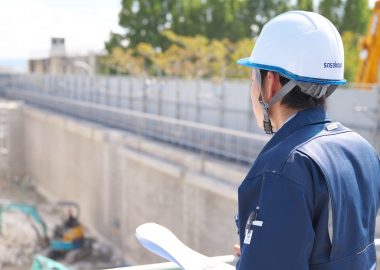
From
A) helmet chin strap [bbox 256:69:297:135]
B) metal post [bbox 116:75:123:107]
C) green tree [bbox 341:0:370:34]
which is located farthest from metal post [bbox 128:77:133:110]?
helmet chin strap [bbox 256:69:297:135]

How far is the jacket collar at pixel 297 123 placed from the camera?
167 centimetres

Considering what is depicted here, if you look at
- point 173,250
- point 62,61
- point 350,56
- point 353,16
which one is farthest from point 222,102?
point 62,61

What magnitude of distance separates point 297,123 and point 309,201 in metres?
0.28

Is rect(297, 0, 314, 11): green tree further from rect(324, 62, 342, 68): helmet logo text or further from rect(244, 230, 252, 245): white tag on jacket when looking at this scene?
rect(244, 230, 252, 245): white tag on jacket

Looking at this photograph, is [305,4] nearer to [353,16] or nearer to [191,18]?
[353,16]

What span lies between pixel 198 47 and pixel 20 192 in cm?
1137

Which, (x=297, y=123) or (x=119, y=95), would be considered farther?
(x=119, y=95)

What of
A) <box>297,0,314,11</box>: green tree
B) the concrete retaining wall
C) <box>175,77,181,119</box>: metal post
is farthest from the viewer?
<box>297,0,314,11</box>: green tree

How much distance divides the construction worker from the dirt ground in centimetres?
1454

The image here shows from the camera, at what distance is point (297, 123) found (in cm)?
168

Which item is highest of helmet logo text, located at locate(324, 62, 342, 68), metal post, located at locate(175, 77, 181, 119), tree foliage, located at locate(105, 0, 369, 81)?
tree foliage, located at locate(105, 0, 369, 81)

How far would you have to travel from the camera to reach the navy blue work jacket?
1469 millimetres

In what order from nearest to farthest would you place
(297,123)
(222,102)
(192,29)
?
(297,123), (222,102), (192,29)

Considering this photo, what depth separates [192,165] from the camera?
40.0 ft
